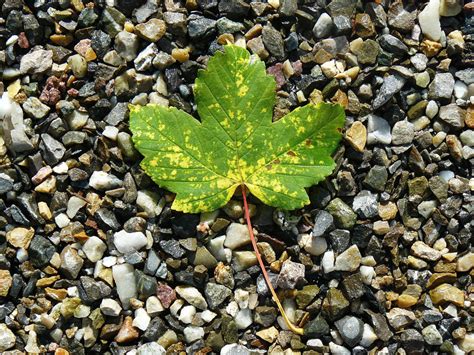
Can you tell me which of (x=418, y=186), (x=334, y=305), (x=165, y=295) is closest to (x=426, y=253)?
(x=418, y=186)

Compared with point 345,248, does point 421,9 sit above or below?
above

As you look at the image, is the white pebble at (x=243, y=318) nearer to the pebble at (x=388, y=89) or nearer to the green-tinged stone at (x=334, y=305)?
the green-tinged stone at (x=334, y=305)

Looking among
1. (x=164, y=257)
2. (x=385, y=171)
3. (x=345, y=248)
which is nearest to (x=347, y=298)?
(x=345, y=248)

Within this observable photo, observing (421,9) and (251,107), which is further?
(421,9)

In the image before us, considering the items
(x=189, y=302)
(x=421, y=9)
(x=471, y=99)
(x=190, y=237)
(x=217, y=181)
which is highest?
(x=421, y=9)

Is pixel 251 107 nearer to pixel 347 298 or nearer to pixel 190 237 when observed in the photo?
pixel 190 237

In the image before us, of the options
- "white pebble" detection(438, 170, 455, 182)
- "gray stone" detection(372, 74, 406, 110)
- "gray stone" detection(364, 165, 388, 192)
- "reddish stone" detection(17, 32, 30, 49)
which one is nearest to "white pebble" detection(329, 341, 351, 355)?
"gray stone" detection(364, 165, 388, 192)
